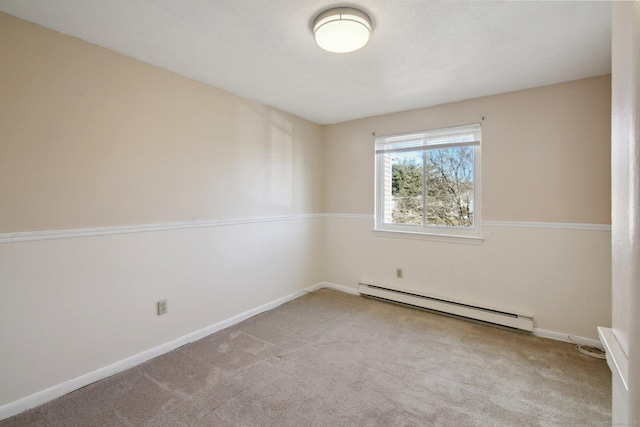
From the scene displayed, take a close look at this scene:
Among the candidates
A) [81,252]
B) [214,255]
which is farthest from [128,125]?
[214,255]

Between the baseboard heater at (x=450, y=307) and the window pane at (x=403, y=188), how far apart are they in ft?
2.81

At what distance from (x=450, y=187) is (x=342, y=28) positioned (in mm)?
2210

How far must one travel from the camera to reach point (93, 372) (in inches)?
79.9

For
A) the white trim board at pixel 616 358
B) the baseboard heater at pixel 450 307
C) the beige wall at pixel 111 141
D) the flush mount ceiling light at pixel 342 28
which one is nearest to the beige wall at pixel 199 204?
the beige wall at pixel 111 141

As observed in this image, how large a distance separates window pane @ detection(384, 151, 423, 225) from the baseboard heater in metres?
0.86

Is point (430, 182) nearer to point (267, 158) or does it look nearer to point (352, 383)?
point (267, 158)

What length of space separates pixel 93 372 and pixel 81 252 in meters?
0.84

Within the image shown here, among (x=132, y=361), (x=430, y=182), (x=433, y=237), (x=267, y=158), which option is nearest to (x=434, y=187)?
(x=430, y=182)

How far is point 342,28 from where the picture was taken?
1.69m

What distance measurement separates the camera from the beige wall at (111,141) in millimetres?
1752

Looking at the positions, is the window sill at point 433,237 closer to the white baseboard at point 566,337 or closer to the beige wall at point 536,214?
the beige wall at point 536,214

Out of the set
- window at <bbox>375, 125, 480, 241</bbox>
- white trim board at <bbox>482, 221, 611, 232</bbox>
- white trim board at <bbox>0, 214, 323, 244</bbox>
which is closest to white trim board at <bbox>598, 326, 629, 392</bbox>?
white trim board at <bbox>482, 221, 611, 232</bbox>

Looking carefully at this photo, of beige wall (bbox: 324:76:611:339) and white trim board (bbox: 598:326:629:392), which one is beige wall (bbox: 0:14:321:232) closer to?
beige wall (bbox: 324:76:611:339)

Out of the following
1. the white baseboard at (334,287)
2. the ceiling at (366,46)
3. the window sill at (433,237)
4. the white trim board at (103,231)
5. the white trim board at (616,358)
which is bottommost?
the white baseboard at (334,287)
